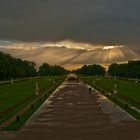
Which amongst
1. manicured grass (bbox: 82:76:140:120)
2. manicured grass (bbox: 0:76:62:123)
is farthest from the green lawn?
manicured grass (bbox: 0:76:62:123)

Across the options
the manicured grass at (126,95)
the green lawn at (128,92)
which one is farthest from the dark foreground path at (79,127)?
the green lawn at (128,92)

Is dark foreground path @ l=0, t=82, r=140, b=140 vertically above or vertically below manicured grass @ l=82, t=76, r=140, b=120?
below

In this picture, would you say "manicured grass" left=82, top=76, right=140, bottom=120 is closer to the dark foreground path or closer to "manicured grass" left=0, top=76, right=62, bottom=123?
the dark foreground path

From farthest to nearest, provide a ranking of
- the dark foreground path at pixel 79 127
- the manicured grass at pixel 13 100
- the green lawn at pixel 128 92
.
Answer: the green lawn at pixel 128 92 → the manicured grass at pixel 13 100 → the dark foreground path at pixel 79 127

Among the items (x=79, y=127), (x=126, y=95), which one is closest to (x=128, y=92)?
(x=126, y=95)

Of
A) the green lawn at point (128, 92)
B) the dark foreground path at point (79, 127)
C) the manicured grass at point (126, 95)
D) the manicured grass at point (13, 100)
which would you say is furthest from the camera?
the green lawn at point (128, 92)

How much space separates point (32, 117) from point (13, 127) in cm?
468

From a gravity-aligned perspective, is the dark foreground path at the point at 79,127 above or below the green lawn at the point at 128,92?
below

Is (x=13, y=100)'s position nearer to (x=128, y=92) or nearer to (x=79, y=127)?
(x=128, y=92)

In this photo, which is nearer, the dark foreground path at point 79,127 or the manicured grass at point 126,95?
the dark foreground path at point 79,127

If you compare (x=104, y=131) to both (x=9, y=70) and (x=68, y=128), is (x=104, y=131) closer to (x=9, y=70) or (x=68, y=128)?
(x=68, y=128)

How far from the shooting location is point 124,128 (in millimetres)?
18094

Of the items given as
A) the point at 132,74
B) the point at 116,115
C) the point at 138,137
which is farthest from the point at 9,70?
the point at 138,137

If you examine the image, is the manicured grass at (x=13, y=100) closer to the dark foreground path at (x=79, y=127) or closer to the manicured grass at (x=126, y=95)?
the dark foreground path at (x=79, y=127)
